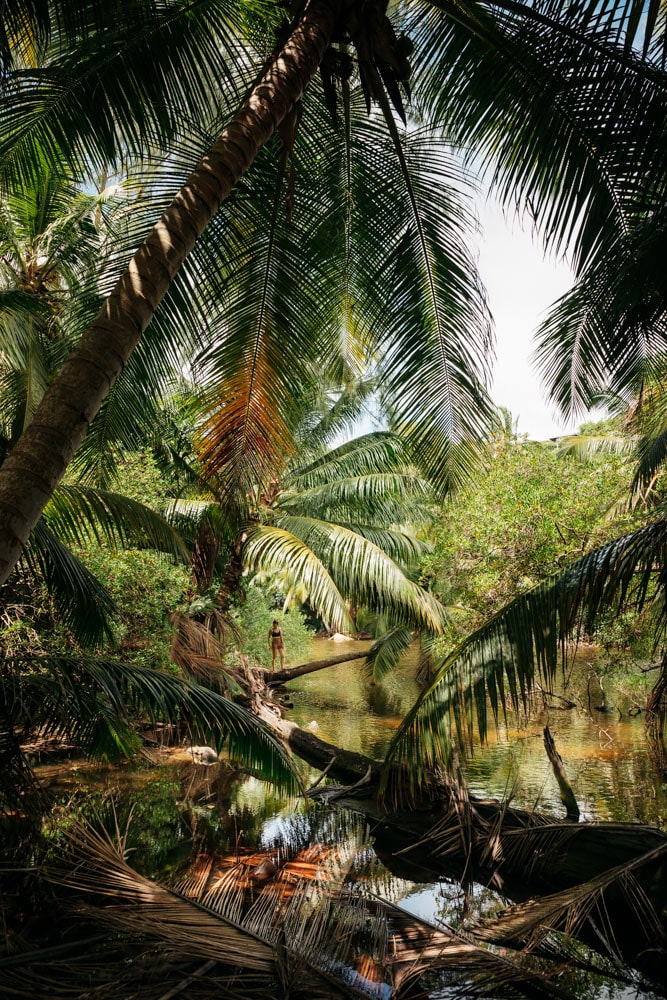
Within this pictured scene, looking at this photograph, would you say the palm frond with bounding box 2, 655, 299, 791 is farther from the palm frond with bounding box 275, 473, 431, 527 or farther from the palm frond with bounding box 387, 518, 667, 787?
the palm frond with bounding box 275, 473, 431, 527

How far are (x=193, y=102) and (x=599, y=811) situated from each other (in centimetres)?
765

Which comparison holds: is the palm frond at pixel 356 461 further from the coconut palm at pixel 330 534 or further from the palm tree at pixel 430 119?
the palm tree at pixel 430 119

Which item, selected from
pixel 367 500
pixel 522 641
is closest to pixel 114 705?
pixel 522 641

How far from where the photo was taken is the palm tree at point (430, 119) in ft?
9.48

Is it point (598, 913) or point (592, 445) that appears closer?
point (598, 913)

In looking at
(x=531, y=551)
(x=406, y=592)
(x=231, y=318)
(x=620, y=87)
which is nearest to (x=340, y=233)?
(x=231, y=318)

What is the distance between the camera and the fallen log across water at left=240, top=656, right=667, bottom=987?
4441mm

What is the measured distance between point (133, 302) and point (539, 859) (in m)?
5.43

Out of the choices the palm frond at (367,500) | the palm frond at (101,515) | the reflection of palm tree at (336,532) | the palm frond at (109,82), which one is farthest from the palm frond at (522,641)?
the palm frond at (367,500)

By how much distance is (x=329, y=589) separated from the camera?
11148 mm

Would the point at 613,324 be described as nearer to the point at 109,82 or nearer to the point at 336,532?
the point at 109,82

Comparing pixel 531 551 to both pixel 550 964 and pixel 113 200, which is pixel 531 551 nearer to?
pixel 550 964

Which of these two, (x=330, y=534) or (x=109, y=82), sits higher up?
(x=109, y=82)

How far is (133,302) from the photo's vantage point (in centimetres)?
282
